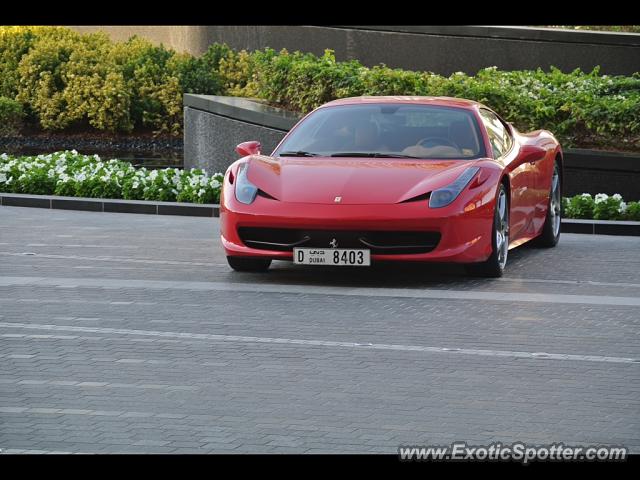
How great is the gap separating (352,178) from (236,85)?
40.8 feet

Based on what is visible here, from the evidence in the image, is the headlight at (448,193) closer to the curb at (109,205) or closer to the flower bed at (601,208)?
the flower bed at (601,208)

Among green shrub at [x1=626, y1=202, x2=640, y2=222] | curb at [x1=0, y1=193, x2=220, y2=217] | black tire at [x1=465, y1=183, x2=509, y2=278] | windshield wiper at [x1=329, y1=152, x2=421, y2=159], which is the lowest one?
curb at [x1=0, y1=193, x2=220, y2=217]

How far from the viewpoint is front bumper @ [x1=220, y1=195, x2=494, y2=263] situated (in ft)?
36.1

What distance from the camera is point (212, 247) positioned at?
13.5 meters

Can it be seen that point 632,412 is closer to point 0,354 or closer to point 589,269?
point 0,354

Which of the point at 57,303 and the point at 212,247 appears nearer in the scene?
the point at 57,303

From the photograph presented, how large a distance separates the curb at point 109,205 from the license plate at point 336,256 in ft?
16.9

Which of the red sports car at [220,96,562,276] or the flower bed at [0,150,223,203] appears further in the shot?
the flower bed at [0,150,223,203]

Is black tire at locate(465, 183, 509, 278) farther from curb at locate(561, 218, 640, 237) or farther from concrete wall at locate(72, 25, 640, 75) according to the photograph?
concrete wall at locate(72, 25, 640, 75)

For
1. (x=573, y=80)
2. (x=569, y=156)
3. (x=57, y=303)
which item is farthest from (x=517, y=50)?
(x=57, y=303)

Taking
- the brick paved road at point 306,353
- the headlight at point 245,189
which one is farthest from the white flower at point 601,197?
the headlight at point 245,189

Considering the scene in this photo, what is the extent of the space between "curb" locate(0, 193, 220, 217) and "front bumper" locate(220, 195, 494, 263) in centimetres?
497

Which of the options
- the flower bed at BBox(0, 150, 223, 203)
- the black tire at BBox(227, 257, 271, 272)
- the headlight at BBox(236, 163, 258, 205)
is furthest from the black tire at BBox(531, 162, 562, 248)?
the flower bed at BBox(0, 150, 223, 203)
